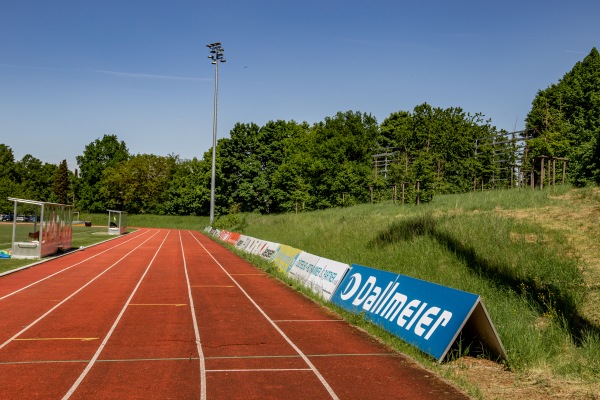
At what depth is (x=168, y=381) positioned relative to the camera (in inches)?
277

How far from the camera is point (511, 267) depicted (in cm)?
1295

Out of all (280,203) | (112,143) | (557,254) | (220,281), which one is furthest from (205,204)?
(557,254)

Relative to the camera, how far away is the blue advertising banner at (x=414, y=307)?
798 centimetres

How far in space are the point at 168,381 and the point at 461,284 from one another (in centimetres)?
784

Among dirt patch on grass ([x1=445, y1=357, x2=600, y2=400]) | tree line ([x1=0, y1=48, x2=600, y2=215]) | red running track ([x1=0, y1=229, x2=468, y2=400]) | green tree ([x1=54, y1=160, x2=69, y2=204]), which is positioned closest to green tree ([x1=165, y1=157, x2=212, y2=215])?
tree line ([x1=0, y1=48, x2=600, y2=215])

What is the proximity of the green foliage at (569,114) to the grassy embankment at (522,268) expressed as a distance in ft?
62.6

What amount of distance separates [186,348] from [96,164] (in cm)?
10504

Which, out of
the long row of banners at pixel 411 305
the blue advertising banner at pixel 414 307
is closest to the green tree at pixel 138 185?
the long row of banners at pixel 411 305

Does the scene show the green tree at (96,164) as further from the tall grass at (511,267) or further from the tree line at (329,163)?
the tall grass at (511,267)

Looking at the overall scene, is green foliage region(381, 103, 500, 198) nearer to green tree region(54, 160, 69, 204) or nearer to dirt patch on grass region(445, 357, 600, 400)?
dirt patch on grass region(445, 357, 600, 400)

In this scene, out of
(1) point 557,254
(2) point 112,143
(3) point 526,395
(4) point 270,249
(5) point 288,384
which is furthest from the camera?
(2) point 112,143

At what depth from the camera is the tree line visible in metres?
47.8

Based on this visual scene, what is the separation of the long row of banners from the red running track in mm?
513

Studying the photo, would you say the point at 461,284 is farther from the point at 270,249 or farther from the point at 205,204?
the point at 205,204
